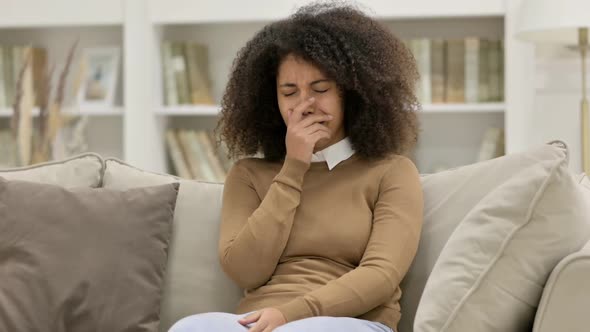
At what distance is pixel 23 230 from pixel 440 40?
2.02 meters

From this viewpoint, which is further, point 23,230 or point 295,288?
point 23,230

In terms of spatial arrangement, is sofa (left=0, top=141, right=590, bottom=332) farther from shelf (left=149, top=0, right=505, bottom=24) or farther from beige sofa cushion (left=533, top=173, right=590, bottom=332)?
shelf (left=149, top=0, right=505, bottom=24)

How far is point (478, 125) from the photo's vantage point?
12.1ft

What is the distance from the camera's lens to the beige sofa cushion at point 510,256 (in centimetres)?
145

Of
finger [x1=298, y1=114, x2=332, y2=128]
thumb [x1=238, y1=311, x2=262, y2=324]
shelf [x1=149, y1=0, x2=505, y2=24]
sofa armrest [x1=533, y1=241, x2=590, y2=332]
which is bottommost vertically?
thumb [x1=238, y1=311, x2=262, y2=324]

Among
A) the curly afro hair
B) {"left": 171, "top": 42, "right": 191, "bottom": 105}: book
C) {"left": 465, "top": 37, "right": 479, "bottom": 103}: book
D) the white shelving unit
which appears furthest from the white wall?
the white shelving unit

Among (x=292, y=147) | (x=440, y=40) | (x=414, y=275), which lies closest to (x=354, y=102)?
(x=292, y=147)

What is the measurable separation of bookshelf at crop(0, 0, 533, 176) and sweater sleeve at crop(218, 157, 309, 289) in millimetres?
1547

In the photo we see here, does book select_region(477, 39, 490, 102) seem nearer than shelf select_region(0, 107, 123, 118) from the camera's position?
Yes

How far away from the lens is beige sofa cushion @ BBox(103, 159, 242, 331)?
6.61 ft

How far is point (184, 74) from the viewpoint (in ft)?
11.9

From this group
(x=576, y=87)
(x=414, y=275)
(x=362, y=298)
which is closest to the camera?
(x=362, y=298)

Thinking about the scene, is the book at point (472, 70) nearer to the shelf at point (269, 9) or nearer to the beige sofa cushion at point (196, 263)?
the shelf at point (269, 9)

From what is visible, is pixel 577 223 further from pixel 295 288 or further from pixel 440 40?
pixel 440 40
